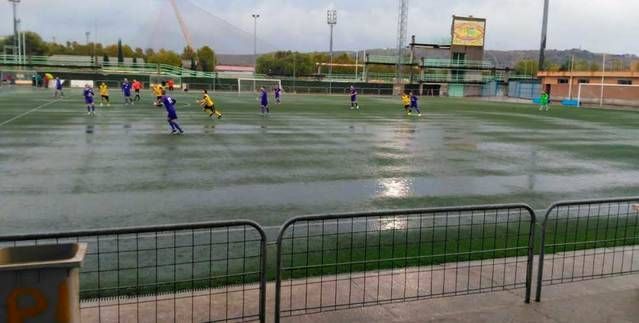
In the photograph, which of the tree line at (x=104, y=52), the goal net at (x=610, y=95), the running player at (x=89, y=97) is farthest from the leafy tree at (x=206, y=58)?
the running player at (x=89, y=97)

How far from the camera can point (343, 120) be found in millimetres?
30266

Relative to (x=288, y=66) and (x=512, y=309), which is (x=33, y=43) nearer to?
(x=288, y=66)

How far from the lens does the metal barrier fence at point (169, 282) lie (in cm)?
500

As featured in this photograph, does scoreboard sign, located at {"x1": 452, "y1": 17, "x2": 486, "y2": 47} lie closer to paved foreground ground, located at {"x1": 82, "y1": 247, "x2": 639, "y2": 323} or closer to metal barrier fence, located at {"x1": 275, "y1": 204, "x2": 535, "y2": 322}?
metal barrier fence, located at {"x1": 275, "y1": 204, "x2": 535, "y2": 322}

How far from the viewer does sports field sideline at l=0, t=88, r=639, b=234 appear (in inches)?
408

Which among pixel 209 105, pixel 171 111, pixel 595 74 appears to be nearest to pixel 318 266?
pixel 171 111

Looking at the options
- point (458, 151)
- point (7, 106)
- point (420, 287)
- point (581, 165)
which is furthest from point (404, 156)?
point (7, 106)

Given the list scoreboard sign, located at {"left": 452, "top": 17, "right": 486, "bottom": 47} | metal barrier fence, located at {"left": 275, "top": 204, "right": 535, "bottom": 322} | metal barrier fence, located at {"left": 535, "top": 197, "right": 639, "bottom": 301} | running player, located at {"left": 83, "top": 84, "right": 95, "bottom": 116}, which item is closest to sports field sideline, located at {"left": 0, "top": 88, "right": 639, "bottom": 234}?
running player, located at {"left": 83, "top": 84, "right": 95, "bottom": 116}

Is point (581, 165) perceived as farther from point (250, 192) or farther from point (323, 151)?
point (250, 192)

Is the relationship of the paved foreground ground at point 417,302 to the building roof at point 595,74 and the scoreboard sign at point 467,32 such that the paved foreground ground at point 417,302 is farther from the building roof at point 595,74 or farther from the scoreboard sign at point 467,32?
the scoreboard sign at point 467,32

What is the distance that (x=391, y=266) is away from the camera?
6.85 metres

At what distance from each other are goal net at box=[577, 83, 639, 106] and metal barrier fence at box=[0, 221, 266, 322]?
5645 cm

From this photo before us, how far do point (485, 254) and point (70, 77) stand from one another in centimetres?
7062

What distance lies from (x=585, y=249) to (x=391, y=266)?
2.86 m
